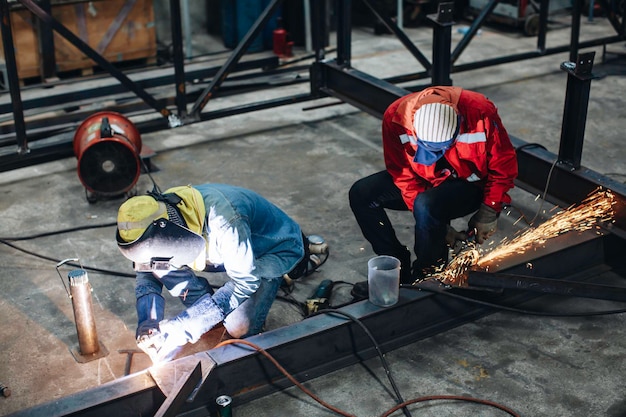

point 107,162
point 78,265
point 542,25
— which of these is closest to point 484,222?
point 78,265

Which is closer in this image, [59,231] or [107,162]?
[59,231]

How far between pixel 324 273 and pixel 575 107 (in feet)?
5.96

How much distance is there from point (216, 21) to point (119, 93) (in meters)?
2.98

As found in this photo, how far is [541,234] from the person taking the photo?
5.15 meters

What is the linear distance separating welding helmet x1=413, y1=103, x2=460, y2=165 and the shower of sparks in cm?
70

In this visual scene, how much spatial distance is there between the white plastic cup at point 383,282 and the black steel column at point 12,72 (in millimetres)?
3261

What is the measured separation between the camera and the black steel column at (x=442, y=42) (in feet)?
19.9

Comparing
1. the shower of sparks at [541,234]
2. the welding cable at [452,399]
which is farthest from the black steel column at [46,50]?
the welding cable at [452,399]

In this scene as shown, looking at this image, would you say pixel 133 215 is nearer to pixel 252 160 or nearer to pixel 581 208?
pixel 581 208

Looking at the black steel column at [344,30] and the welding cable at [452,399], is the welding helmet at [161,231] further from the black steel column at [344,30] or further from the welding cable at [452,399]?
the black steel column at [344,30]

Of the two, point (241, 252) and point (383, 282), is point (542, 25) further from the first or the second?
point (241, 252)

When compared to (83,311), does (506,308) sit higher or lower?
lower

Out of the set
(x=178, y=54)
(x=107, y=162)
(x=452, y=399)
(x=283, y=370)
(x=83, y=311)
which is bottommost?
(x=452, y=399)

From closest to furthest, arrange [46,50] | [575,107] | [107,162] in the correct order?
[575,107]
[107,162]
[46,50]
